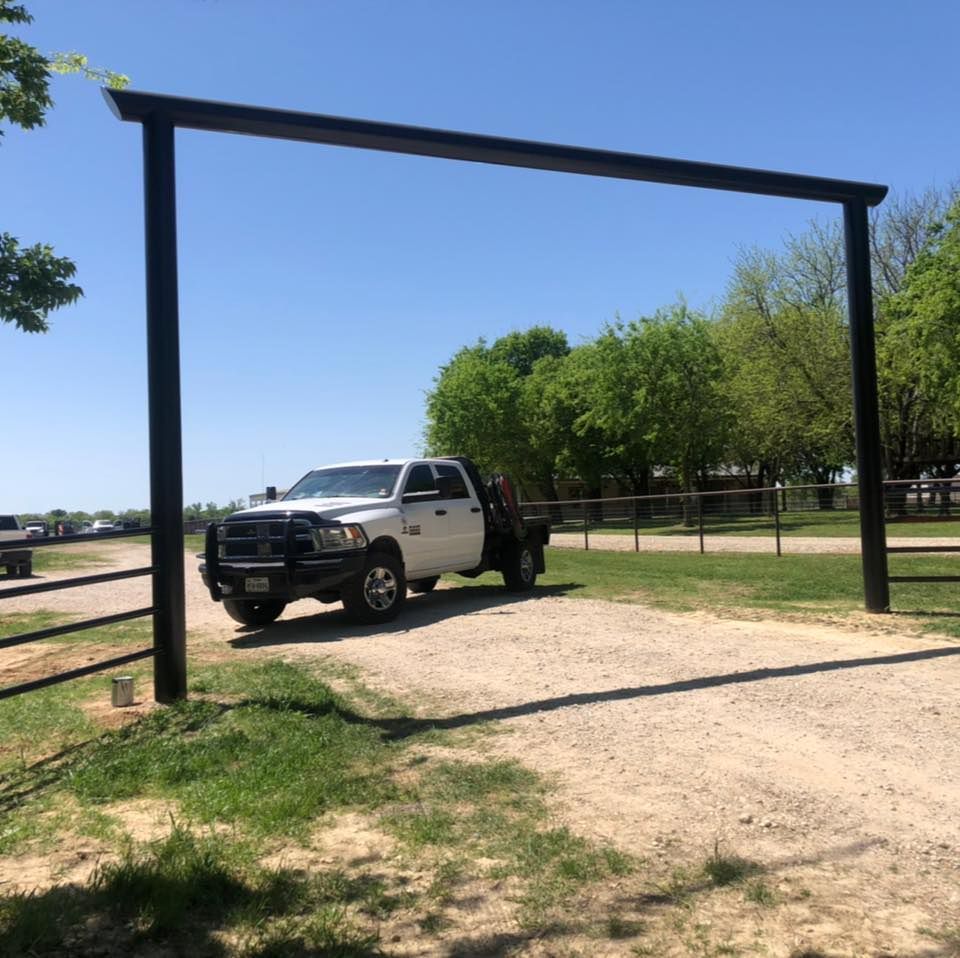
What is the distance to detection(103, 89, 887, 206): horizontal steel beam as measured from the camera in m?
6.91

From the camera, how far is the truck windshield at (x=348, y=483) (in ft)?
38.5

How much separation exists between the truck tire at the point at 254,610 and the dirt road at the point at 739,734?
23.0 inches

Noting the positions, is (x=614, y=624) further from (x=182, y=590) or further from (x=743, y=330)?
(x=743, y=330)

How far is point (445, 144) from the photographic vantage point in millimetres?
7691

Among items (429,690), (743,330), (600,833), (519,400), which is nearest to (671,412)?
(743,330)

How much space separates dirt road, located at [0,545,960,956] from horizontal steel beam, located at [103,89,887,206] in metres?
4.46

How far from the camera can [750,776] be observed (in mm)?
4523

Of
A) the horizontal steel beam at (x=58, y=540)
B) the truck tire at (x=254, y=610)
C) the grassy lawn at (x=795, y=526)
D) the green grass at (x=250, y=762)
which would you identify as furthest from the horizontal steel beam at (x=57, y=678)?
the grassy lawn at (x=795, y=526)

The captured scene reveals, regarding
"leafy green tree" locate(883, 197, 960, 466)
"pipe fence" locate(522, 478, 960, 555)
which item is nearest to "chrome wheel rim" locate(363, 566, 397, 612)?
"pipe fence" locate(522, 478, 960, 555)

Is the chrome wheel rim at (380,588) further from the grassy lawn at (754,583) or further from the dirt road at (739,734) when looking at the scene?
the grassy lawn at (754,583)

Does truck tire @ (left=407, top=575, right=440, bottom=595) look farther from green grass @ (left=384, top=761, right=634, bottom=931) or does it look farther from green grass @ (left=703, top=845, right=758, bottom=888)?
green grass @ (left=703, top=845, right=758, bottom=888)

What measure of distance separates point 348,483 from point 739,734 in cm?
770

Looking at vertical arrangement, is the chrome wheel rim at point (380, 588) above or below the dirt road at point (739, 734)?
above

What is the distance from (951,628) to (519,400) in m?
44.2
